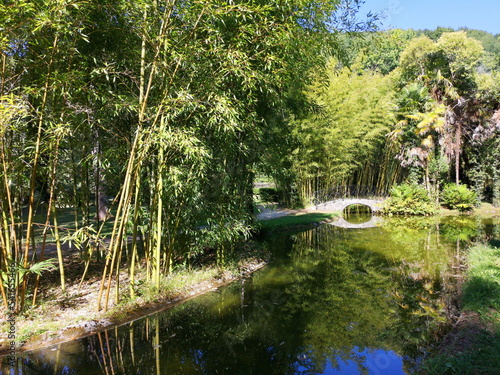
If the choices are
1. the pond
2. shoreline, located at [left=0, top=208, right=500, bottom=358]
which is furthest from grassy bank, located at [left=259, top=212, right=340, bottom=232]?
shoreline, located at [left=0, top=208, right=500, bottom=358]

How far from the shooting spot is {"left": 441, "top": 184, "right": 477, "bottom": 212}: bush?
45.4ft

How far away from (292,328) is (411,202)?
10.9 m

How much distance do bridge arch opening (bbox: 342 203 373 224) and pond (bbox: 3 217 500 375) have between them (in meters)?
5.98

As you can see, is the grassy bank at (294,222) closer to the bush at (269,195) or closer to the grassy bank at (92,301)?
the bush at (269,195)

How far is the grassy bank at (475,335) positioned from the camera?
111 inches

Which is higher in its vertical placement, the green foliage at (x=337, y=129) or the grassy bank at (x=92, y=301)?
the green foliage at (x=337, y=129)

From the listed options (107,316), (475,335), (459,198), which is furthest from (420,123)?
(107,316)

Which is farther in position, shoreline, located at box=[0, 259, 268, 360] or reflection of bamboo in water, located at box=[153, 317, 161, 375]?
shoreline, located at box=[0, 259, 268, 360]

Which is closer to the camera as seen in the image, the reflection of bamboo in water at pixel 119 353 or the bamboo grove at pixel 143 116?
the reflection of bamboo in water at pixel 119 353

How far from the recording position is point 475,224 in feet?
37.5

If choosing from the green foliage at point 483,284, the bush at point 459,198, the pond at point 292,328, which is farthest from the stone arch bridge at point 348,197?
the green foliage at point 483,284

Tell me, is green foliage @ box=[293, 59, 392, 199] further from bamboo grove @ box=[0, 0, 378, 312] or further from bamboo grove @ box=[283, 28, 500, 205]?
bamboo grove @ box=[0, 0, 378, 312]

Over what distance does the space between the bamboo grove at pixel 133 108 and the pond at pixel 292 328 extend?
79 cm

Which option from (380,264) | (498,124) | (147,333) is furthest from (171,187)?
(498,124)
